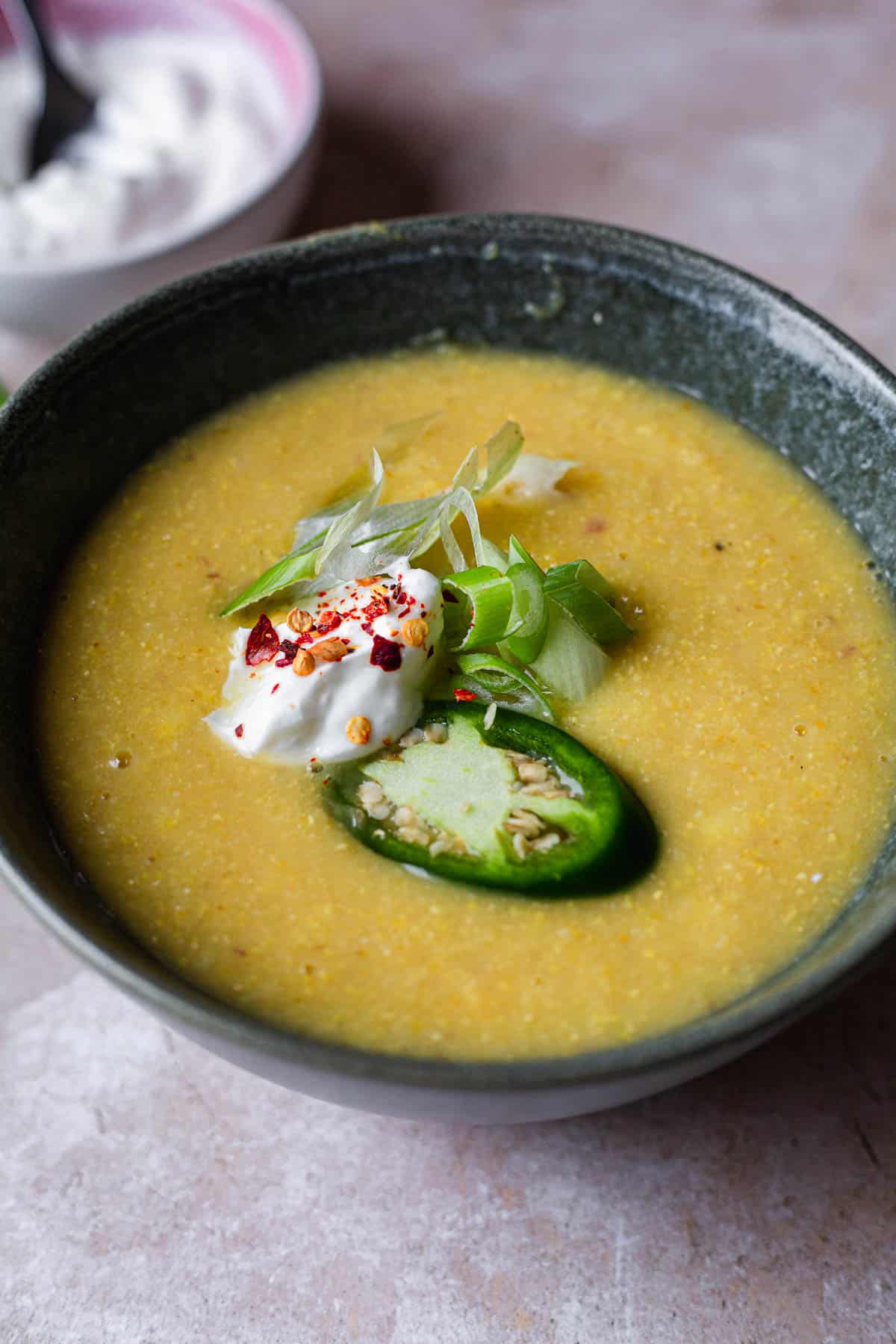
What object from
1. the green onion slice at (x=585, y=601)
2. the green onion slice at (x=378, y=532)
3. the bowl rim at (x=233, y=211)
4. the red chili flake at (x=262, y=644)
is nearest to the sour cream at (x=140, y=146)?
the bowl rim at (x=233, y=211)

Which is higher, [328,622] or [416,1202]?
[328,622]

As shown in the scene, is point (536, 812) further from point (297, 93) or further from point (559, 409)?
point (297, 93)

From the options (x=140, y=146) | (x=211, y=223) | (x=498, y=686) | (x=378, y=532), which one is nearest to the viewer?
(x=498, y=686)

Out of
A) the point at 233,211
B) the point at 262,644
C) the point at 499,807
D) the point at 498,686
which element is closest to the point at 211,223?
the point at 233,211

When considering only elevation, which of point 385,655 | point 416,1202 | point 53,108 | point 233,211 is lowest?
point 53,108

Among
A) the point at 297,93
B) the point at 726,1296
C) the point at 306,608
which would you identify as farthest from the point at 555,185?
the point at 726,1296

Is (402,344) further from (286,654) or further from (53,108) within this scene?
(53,108)

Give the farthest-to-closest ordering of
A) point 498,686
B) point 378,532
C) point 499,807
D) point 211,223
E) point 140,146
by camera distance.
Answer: point 140,146
point 211,223
point 378,532
point 498,686
point 499,807

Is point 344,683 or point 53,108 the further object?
point 53,108
